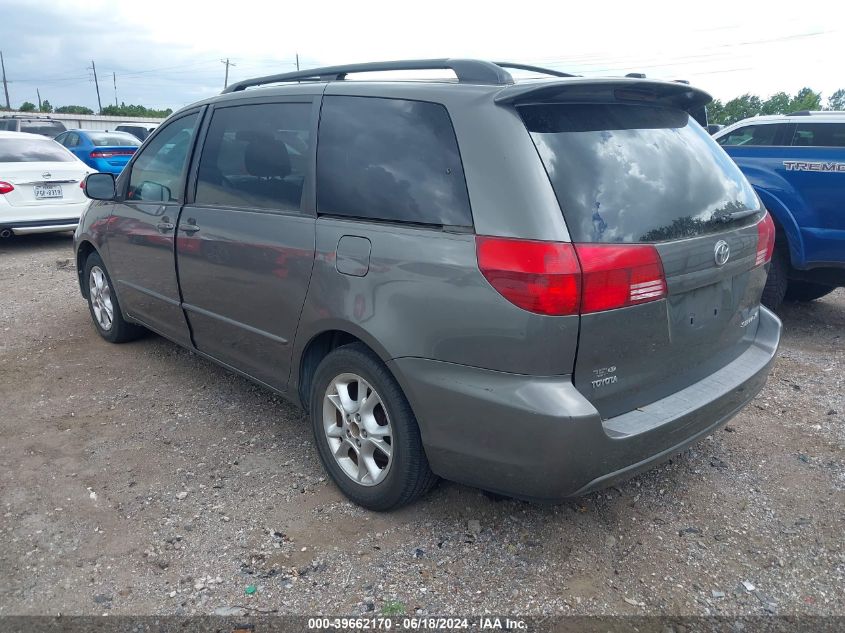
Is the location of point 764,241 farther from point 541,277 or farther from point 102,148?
point 102,148

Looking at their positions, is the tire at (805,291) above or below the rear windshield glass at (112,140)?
below

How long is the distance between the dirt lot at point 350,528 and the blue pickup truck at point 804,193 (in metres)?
1.65

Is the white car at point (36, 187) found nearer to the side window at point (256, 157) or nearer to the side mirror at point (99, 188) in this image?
the side mirror at point (99, 188)

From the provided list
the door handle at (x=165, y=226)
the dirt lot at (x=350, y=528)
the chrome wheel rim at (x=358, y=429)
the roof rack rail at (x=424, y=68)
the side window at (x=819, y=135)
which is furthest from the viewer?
the side window at (x=819, y=135)

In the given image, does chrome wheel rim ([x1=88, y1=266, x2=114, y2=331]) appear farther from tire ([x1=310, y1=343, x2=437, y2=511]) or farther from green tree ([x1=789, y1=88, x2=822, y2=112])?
green tree ([x1=789, y1=88, x2=822, y2=112])

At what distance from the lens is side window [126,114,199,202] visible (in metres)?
4.03

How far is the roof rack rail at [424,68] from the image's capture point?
104 inches

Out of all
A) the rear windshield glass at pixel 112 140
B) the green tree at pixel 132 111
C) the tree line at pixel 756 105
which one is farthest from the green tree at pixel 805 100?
the green tree at pixel 132 111

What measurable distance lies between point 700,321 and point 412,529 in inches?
57.9

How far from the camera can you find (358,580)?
2623 mm

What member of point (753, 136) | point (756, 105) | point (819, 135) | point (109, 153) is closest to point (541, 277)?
point (819, 135)

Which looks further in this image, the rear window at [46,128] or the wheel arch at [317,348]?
the rear window at [46,128]

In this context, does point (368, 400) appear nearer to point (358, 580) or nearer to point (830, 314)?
point (358, 580)

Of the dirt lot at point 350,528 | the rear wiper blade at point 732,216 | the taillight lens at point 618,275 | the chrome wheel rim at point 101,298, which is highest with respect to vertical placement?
the rear wiper blade at point 732,216
